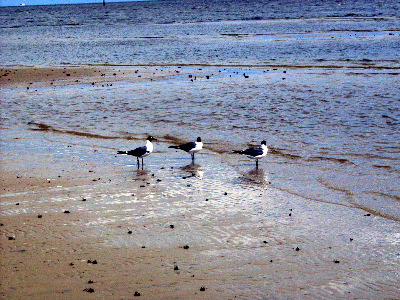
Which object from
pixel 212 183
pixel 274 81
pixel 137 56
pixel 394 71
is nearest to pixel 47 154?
pixel 212 183

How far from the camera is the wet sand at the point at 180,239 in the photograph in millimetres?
6930

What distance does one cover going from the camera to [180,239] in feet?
27.4

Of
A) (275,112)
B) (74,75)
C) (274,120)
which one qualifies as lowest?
(274,120)

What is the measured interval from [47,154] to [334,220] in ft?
26.3

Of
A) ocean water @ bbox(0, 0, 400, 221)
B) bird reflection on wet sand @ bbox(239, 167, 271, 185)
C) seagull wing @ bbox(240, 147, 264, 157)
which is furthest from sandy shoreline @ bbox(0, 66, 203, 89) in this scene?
bird reflection on wet sand @ bbox(239, 167, 271, 185)

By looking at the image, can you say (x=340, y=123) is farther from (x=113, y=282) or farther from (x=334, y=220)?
(x=113, y=282)

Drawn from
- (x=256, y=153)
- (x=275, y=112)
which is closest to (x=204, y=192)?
(x=256, y=153)

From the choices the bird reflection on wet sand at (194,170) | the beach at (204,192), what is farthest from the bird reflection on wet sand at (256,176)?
the bird reflection on wet sand at (194,170)

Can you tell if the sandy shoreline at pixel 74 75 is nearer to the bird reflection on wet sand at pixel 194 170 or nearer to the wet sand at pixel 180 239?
the bird reflection on wet sand at pixel 194 170

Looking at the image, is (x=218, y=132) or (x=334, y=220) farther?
(x=218, y=132)

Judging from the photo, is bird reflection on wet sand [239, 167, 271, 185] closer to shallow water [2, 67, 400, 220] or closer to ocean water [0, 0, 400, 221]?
ocean water [0, 0, 400, 221]

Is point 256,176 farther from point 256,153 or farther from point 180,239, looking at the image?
point 180,239

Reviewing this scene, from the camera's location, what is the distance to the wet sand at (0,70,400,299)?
693 centimetres

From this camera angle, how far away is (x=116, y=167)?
13.0 m
